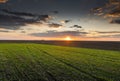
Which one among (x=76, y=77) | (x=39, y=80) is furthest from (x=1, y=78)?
(x=76, y=77)

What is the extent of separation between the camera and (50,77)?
26547mm

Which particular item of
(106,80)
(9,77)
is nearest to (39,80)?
(9,77)

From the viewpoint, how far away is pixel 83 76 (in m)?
27.6

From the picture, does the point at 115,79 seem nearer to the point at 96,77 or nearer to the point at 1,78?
the point at 96,77

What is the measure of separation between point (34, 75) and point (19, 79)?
300 centimetres

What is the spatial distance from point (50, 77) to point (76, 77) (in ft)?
11.3

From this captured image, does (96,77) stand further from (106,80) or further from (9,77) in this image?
(9,77)

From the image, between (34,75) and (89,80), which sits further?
(34,75)

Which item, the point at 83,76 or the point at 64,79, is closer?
the point at 64,79

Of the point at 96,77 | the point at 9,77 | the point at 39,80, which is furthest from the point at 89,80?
the point at 9,77

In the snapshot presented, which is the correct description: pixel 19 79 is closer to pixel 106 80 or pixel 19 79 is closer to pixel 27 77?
pixel 27 77

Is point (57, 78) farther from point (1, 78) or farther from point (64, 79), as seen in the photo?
point (1, 78)

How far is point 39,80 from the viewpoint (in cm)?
2497

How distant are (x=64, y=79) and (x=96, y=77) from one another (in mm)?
4568
